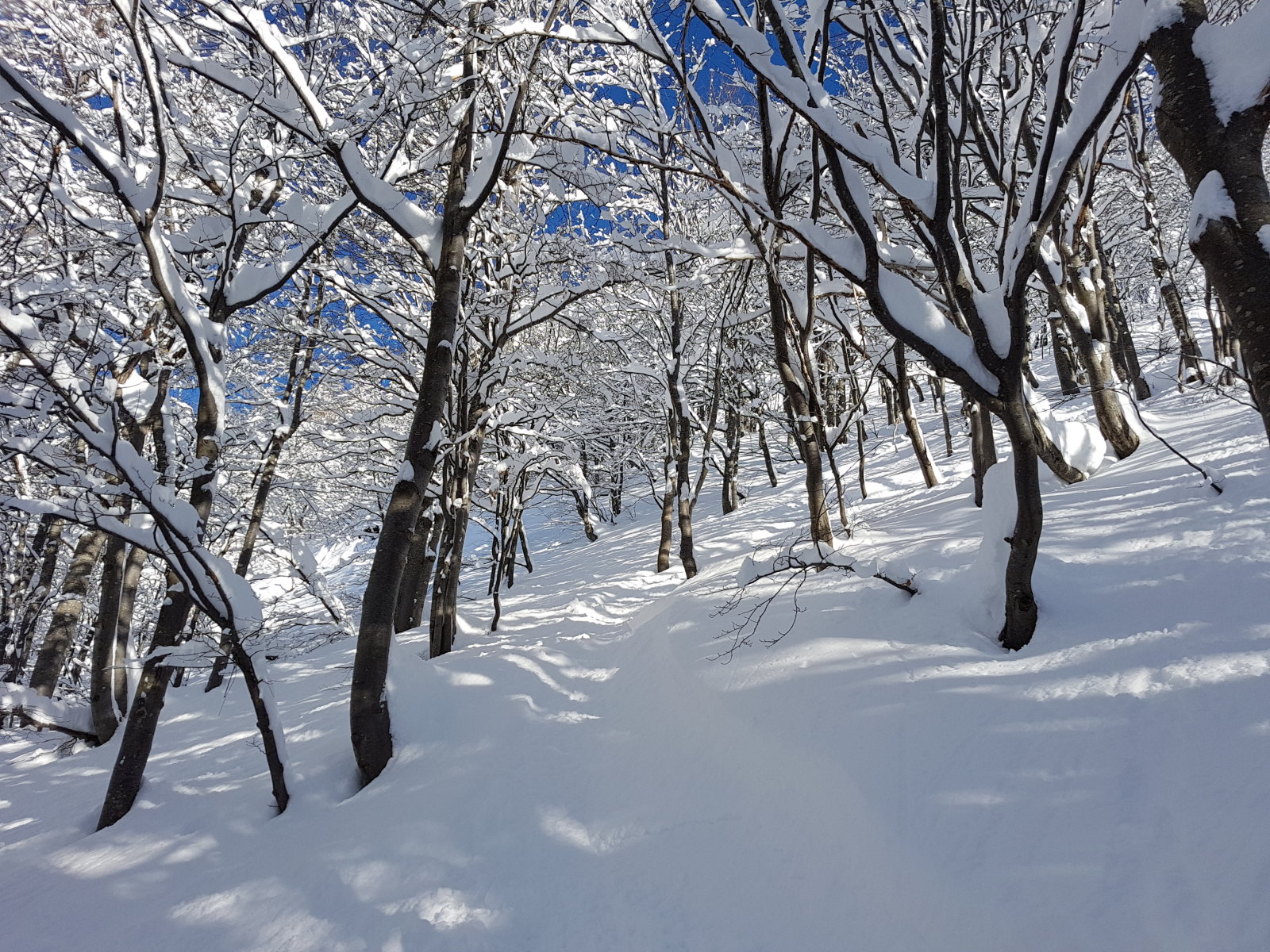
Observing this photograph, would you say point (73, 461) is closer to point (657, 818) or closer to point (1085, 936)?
point (657, 818)

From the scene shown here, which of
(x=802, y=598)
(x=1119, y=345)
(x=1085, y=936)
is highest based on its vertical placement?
(x=1119, y=345)

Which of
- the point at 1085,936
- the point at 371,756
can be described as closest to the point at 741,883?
the point at 1085,936

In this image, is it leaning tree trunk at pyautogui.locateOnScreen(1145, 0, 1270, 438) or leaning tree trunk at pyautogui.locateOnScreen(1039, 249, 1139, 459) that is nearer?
leaning tree trunk at pyautogui.locateOnScreen(1145, 0, 1270, 438)

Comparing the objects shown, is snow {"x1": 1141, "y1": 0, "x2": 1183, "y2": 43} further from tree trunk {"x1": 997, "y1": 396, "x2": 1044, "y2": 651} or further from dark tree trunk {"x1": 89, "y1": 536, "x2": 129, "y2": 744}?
dark tree trunk {"x1": 89, "y1": 536, "x2": 129, "y2": 744}

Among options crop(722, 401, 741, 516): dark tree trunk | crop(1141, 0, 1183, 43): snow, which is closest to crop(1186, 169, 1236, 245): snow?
crop(1141, 0, 1183, 43): snow

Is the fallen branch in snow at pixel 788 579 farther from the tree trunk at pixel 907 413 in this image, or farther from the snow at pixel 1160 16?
the tree trunk at pixel 907 413

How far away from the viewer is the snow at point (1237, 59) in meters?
1.94

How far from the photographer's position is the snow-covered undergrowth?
1.92 meters

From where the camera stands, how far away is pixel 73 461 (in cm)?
384

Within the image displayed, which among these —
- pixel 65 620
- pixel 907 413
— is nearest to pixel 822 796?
pixel 907 413

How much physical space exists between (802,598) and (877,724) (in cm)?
163

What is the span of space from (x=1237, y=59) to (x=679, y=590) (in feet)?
20.9

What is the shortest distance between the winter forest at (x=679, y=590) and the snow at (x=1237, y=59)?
12 millimetres

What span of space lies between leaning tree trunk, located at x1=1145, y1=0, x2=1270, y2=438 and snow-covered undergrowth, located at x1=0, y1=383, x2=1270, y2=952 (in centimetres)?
130
